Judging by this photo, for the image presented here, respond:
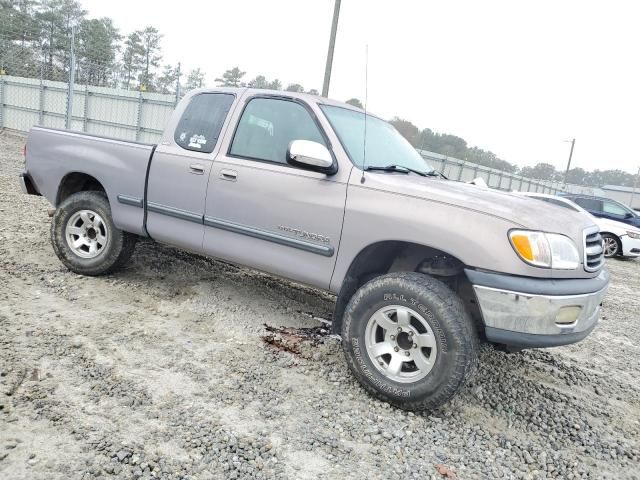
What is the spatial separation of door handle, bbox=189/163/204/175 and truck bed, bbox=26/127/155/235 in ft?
1.59

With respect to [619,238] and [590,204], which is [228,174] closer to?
[619,238]

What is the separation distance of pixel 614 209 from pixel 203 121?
1296 centimetres

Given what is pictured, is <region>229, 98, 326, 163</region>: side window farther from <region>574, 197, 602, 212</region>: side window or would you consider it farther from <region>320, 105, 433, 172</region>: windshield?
<region>574, 197, 602, 212</region>: side window

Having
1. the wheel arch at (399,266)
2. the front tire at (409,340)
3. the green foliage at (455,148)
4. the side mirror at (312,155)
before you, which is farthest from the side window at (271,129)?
the green foliage at (455,148)

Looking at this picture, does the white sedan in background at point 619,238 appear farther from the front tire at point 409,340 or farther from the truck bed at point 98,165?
the truck bed at point 98,165

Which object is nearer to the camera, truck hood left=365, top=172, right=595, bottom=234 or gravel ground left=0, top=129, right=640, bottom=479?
gravel ground left=0, top=129, right=640, bottom=479

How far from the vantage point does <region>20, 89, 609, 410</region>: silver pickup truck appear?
2713 mm

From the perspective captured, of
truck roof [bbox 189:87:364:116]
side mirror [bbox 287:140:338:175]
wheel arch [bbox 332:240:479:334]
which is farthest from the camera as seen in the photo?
truck roof [bbox 189:87:364:116]

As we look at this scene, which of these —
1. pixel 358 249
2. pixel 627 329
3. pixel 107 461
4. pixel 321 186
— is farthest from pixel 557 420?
pixel 627 329

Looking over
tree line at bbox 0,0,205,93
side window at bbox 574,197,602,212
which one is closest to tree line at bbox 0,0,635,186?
tree line at bbox 0,0,205,93

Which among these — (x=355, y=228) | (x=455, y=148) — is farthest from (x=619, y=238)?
(x=455, y=148)

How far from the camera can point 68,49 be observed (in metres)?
16.9

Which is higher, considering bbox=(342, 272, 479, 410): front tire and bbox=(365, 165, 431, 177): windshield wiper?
bbox=(365, 165, 431, 177): windshield wiper

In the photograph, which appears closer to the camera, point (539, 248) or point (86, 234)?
point (539, 248)
